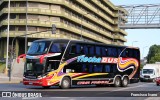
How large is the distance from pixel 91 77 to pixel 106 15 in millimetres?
88445

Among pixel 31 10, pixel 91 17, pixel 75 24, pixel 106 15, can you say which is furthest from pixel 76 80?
pixel 106 15

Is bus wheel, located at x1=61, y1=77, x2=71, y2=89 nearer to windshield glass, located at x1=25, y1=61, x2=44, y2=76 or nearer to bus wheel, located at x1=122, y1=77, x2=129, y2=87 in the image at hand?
windshield glass, located at x1=25, y1=61, x2=44, y2=76

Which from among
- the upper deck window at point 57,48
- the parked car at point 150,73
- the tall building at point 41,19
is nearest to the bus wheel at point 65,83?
the upper deck window at point 57,48

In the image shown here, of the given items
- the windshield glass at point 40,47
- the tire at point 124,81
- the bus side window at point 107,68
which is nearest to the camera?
the windshield glass at point 40,47

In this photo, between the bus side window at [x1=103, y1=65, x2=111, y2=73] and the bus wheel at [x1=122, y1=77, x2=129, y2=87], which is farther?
the bus wheel at [x1=122, y1=77, x2=129, y2=87]

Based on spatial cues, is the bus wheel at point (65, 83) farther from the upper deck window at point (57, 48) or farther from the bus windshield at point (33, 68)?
the upper deck window at point (57, 48)

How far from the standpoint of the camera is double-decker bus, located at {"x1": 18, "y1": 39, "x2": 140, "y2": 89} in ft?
85.8

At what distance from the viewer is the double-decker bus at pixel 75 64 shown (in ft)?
85.8

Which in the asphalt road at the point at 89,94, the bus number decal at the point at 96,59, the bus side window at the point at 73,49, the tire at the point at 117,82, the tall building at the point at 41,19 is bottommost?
the asphalt road at the point at 89,94

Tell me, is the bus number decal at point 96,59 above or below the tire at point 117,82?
above

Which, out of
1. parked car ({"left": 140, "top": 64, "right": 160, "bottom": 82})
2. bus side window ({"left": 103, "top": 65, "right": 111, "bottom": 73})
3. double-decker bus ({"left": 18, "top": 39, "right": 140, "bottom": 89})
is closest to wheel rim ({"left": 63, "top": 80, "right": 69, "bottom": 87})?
double-decker bus ({"left": 18, "top": 39, "right": 140, "bottom": 89})

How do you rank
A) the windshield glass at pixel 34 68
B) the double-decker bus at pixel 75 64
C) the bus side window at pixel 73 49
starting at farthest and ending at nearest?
the bus side window at pixel 73 49 → the double-decker bus at pixel 75 64 → the windshield glass at pixel 34 68

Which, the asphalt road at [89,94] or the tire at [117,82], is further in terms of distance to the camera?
the tire at [117,82]

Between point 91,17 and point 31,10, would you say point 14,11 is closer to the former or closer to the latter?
point 31,10
